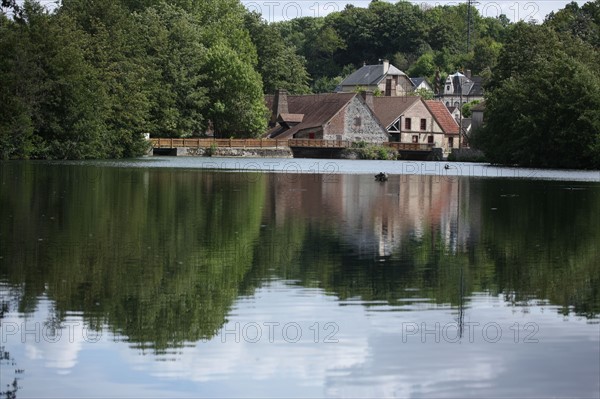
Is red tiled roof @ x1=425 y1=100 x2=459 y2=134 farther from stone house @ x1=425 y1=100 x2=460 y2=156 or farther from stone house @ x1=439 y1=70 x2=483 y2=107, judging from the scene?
stone house @ x1=439 y1=70 x2=483 y2=107

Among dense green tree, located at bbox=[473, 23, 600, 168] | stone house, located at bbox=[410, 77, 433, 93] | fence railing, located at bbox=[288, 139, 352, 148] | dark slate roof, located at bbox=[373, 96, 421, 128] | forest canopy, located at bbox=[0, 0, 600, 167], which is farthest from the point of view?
stone house, located at bbox=[410, 77, 433, 93]

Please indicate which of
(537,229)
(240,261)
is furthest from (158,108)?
(240,261)

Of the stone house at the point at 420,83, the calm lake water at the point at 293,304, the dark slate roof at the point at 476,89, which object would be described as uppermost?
the stone house at the point at 420,83

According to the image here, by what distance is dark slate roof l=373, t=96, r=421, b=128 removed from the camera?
12106cm

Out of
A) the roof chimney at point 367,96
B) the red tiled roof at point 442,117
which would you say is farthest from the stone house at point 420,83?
the roof chimney at point 367,96

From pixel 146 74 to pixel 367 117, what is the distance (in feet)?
109

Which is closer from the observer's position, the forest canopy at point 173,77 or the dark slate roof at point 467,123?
the forest canopy at point 173,77

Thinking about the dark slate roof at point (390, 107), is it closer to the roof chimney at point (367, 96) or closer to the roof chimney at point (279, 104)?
the roof chimney at point (367, 96)

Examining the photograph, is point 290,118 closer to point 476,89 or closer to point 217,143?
point 217,143

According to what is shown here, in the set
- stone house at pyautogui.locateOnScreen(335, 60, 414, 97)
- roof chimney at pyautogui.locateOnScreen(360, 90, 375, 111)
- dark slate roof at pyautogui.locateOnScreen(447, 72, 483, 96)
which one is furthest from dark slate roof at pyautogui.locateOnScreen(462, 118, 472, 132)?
stone house at pyautogui.locateOnScreen(335, 60, 414, 97)

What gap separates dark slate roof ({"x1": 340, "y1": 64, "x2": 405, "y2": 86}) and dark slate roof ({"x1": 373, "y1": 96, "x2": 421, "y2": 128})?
145 feet

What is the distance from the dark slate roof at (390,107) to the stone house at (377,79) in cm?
4281

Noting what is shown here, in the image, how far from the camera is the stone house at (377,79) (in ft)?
556

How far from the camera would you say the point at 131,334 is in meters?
12.1
